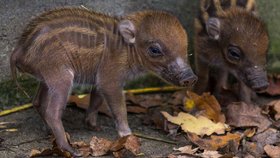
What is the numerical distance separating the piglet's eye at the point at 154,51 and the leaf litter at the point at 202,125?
613 mm

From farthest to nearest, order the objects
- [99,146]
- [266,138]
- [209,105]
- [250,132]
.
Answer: [209,105] → [250,132] → [266,138] → [99,146]

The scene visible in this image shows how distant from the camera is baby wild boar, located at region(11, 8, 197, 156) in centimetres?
521

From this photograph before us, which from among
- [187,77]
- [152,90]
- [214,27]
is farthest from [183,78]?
[152,90]

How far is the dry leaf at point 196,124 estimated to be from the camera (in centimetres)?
571

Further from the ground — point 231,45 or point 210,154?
point 231,45

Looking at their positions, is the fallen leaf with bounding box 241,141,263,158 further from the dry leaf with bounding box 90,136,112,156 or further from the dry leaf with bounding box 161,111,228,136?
the dry leaf with bounding box 90,136,112,156

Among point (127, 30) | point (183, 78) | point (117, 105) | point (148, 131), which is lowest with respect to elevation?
point (148, 131)

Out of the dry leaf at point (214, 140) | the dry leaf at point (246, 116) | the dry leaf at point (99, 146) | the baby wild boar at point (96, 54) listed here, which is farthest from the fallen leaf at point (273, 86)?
the dry leaf at point (99, 146)

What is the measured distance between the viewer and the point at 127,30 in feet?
18.1

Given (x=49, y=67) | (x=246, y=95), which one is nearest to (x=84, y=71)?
(x=49, y=67)

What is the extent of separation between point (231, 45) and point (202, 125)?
2.97ft

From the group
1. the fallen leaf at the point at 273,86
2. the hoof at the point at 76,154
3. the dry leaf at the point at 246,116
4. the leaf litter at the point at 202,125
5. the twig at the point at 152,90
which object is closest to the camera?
the hoof at the point at 76,154

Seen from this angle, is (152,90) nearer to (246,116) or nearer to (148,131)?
(148,131)

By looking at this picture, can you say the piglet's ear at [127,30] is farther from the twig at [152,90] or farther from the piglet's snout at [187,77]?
the twig at [152,90]
